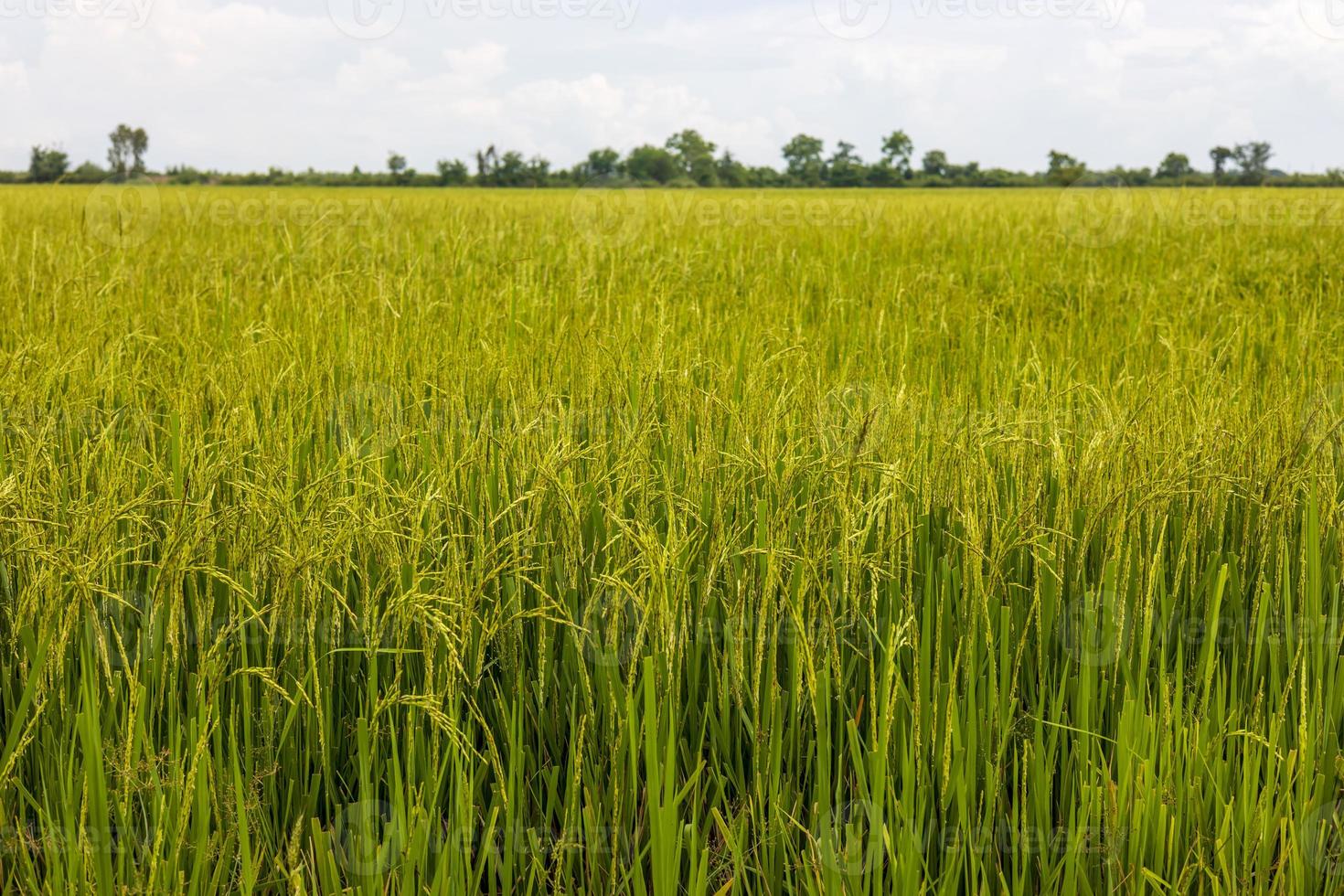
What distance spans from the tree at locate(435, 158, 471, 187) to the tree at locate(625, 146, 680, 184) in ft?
42.6

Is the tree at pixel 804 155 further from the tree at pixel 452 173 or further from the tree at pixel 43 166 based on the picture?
Answer: the tree at pixel 43 166

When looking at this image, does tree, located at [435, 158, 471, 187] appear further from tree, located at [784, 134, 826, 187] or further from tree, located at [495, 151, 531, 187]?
tree, located at [784, 134, 826, 187]

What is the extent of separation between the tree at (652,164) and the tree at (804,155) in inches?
301

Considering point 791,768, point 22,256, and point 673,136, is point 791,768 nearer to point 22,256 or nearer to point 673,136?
point 22,256

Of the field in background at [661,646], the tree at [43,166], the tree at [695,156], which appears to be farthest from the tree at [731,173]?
the field in background at [661,646]

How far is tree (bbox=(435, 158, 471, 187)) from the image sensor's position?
161ft

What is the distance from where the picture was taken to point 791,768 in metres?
1.56

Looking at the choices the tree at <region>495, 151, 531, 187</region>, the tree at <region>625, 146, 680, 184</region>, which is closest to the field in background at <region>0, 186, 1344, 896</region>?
the tree at <region>495, 151, 531, 187</region>

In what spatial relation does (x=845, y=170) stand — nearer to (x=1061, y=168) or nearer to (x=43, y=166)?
(x=1061, y=168)

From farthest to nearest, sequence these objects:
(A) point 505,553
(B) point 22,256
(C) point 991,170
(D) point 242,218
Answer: (C) point 991,170 → (D) point 242,218 → (B) point 22,256 → (A) point 505,553

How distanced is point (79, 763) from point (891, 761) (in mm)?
1249

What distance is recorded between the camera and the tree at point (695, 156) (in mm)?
57959

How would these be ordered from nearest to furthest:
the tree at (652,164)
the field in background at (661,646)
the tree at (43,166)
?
the field in background at (661,646) < the tree at (43,166) < the tree at (652,164)

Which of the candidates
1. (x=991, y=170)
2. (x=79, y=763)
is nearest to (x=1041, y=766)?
(x=79, y=763)
